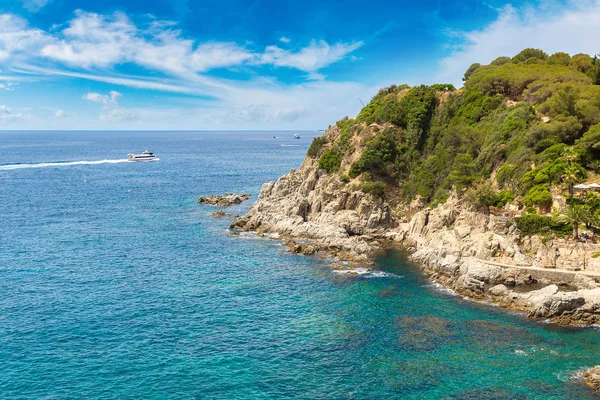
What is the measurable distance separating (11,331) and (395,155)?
234ft

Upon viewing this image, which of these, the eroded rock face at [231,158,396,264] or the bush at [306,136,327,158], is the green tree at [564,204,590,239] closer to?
the eroded rock face at [231,158,396,264]

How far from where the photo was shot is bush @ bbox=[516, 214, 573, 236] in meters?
60.7

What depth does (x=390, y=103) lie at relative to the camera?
10681cm

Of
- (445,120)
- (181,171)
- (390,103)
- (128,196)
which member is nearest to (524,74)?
(445,120)

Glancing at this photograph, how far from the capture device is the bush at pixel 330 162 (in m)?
98.7

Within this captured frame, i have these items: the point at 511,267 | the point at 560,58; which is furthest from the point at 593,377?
the point at 560,58

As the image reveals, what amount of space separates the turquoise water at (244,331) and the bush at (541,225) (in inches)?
584

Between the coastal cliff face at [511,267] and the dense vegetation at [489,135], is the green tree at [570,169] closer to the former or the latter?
the dense vegetation at [489,135]

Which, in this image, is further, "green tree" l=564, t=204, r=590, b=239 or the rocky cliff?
"green tree" l=564, t=204, r=590, b=239

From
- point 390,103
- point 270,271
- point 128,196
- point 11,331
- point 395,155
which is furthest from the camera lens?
point 128,196

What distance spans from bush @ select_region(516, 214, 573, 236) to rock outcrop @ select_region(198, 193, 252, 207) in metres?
64.5

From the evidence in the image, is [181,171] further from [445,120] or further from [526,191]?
[526,191]

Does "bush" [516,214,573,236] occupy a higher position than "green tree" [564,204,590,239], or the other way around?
"green tree" [564,204,590,239]

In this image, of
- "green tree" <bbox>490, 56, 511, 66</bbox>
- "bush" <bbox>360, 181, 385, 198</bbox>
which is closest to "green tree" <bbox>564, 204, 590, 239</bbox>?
"bush" <bbox>360, 181, 385, 198</bbox>
